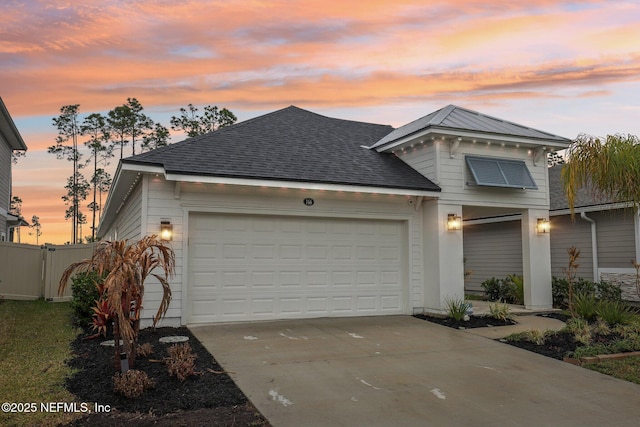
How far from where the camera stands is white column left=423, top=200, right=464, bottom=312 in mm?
10438

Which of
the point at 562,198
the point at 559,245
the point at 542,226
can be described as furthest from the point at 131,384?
the point at 562,198

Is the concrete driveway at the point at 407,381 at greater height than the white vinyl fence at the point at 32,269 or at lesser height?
lesser

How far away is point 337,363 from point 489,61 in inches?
359

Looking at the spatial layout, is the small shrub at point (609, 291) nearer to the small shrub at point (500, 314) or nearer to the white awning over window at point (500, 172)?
the white awning over window at point (500, 172)

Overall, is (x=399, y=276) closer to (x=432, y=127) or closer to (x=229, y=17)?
(x=432, y=127)

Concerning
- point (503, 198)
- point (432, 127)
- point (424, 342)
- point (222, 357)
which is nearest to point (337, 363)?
point (222, 357)

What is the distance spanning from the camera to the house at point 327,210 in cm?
907

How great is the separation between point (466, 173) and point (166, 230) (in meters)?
6.77

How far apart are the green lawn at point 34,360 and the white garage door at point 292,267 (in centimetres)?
251

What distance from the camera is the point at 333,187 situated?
31.8ft

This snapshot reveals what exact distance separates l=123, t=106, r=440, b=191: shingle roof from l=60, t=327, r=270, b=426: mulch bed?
3.69 meters

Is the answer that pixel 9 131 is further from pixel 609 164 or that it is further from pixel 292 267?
pixel 609 164

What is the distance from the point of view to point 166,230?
8.74 metres

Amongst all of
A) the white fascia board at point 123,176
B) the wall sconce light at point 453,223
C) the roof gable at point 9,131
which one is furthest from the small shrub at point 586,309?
the roof gable at point 9,131
